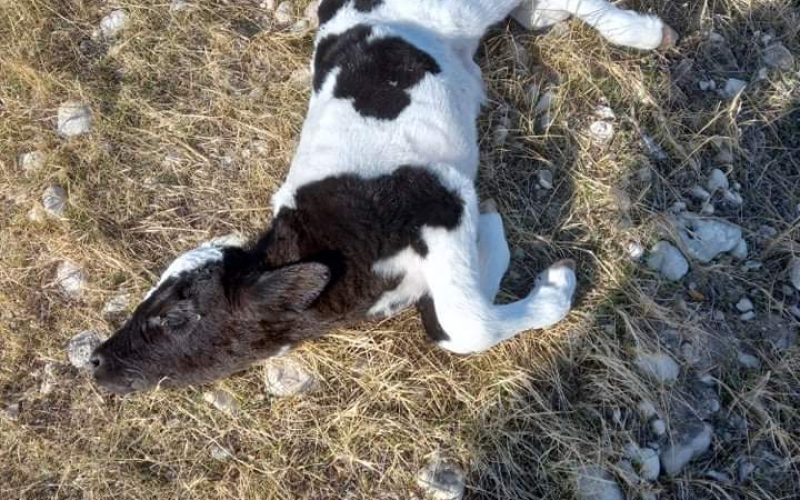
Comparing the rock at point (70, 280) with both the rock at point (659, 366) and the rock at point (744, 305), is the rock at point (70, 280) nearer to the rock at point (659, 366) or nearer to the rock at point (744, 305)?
the rock at point (659, 366)

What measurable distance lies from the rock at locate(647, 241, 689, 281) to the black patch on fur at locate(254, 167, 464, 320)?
4.23 ft

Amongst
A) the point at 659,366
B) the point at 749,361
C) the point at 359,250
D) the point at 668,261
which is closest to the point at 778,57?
the point at 668,261

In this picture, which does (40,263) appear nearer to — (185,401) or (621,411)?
(185,401)

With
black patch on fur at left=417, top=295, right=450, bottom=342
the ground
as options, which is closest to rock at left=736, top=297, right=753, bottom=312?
the ground

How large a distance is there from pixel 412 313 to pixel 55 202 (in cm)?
243

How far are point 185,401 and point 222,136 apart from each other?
5.60ft

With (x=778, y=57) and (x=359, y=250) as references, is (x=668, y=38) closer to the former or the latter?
(x=778, y=57)

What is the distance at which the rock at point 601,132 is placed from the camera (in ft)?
14.4

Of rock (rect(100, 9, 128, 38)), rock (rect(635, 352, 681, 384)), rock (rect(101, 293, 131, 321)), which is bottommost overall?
rock (rect(101, 293, 131, 321))

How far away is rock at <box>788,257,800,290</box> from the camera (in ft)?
13.2

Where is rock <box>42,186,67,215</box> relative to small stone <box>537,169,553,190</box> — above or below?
below

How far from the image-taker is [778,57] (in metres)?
4.51

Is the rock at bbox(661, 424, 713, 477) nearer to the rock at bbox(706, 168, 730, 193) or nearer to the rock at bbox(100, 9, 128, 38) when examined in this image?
the rock at bbox(706, 168, 730, 193)

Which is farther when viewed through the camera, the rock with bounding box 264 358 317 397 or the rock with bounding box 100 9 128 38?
the rock with bounding box 100 9 128 38
